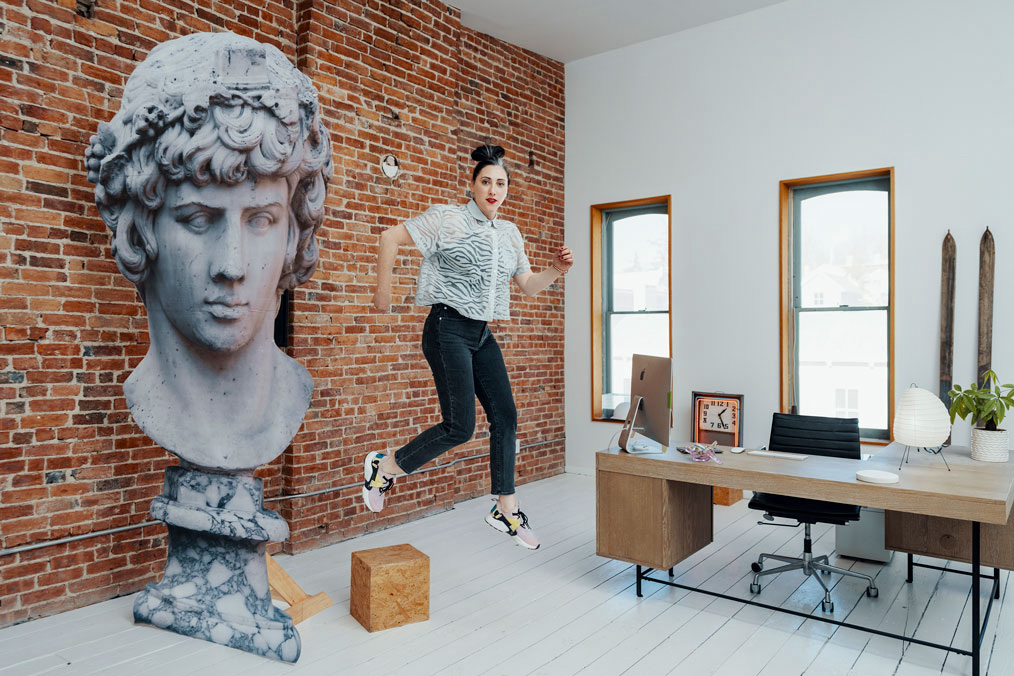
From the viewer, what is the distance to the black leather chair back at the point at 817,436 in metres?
4.03

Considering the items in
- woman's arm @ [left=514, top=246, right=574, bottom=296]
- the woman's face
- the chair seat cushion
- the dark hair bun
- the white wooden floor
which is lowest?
the white wooden floor

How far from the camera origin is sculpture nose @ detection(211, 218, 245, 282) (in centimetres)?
279

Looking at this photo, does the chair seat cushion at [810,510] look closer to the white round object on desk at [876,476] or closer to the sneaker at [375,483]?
the white round object on desk at [876,476]

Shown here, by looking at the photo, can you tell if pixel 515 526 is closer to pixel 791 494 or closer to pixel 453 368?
pixel 453 368

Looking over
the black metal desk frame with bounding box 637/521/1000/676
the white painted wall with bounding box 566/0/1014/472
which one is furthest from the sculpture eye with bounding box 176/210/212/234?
the white painted wall with bounding box 566/0/1014/472

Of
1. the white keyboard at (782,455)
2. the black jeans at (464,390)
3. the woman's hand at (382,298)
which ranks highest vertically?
the woman's hand at (382,298)

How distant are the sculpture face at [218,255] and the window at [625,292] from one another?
424 centimetres

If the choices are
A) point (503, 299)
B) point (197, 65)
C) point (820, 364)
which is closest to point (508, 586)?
point (503, 299)

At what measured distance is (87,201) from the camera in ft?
11.7

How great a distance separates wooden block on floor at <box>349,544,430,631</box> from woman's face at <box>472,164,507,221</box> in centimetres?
170

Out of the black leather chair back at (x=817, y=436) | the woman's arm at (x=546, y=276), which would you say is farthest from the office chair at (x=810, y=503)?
the woman's arm at (x=546, y=276)

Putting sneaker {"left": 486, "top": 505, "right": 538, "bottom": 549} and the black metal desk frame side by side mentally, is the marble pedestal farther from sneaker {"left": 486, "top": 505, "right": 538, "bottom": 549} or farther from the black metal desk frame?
the black metal desk frame

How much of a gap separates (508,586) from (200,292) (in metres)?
2.26

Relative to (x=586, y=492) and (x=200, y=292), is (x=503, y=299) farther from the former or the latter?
(x=586, y=492)
